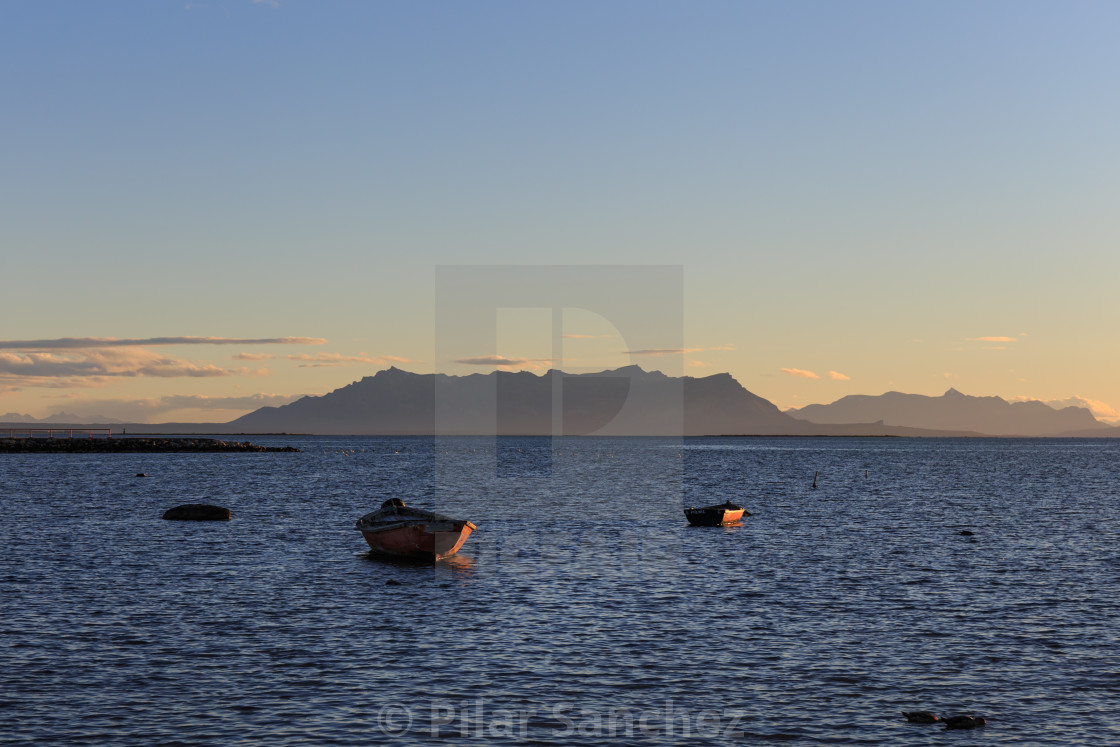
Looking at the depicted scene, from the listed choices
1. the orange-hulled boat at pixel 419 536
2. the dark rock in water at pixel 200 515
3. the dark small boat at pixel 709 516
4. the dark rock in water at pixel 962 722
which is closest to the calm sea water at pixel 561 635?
the dark rock in water at pixel 962 722

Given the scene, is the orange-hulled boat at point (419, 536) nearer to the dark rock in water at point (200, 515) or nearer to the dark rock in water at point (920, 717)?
the dark rock in water at point (200, 515)

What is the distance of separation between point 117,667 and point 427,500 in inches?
3149

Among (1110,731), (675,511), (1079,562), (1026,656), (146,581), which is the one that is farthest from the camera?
(675,511)

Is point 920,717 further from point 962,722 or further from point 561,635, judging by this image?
point 561,635

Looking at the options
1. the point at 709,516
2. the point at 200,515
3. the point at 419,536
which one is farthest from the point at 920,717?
the point at 200,515

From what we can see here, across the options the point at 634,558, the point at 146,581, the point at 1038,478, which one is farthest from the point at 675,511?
the point at 1038,478

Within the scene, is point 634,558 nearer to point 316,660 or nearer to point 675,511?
point 316,660

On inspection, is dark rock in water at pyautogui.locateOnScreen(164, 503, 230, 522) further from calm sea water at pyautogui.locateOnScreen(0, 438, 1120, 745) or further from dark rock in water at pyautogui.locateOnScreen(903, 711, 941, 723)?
dark rock in water at pyautogui.locateOnScreen(903, 711, 941, 723)

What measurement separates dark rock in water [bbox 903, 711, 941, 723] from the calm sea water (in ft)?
1.42

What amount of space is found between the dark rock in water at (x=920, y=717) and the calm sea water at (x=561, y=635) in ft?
1.42

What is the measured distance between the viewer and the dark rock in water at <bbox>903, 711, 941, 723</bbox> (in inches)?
968

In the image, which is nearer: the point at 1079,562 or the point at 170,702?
the point at 170,702

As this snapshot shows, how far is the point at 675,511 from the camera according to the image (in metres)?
91.3

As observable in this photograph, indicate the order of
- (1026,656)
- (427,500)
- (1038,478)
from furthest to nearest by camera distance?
(1038,478), (427,500), (1026,656)
